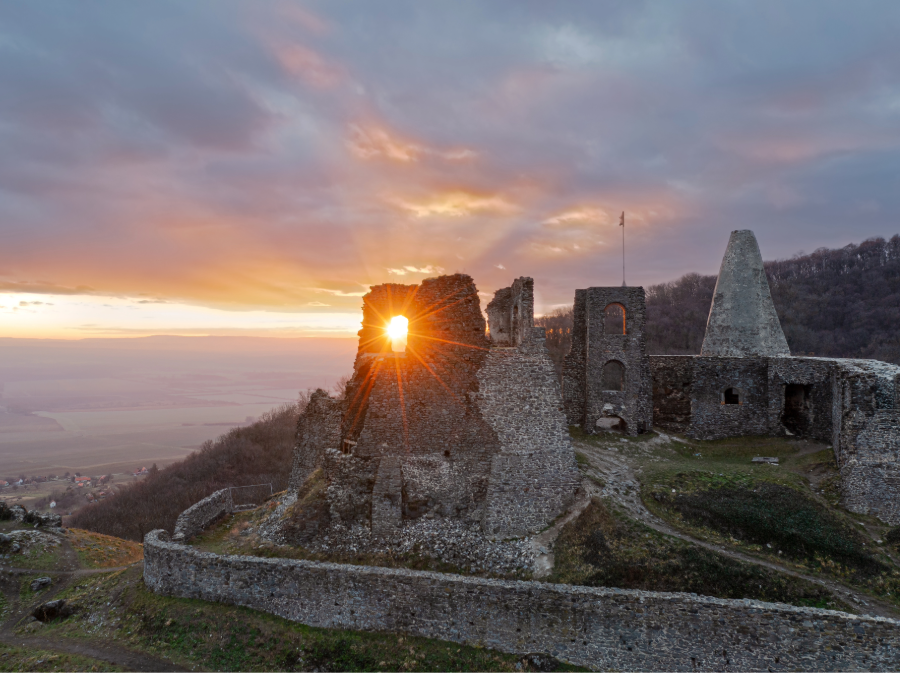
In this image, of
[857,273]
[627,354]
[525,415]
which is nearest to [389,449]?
[525,415]

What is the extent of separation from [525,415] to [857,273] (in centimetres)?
8927

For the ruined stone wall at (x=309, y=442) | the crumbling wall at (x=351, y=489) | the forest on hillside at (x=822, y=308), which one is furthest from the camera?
the forest on hillside at (x=822, y=308)

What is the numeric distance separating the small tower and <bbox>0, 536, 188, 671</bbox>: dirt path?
1863 cm

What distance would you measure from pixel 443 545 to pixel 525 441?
4.10 meters

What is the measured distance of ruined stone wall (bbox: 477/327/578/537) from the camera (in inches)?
562

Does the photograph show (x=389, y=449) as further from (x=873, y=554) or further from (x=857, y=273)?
(x=857, y=273)

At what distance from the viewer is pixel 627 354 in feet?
74.9

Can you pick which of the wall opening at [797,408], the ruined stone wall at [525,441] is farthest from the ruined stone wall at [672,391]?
the ruined stone wall at [525,441]

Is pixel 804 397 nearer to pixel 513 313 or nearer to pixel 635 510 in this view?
pixel 635 510

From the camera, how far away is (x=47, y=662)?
40.7ft

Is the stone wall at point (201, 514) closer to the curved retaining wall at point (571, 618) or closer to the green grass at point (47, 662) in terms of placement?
the green grass at point (47, 662)

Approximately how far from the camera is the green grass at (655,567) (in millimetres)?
11391

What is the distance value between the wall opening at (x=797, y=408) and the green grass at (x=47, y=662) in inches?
1073

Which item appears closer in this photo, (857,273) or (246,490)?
(246,490)
